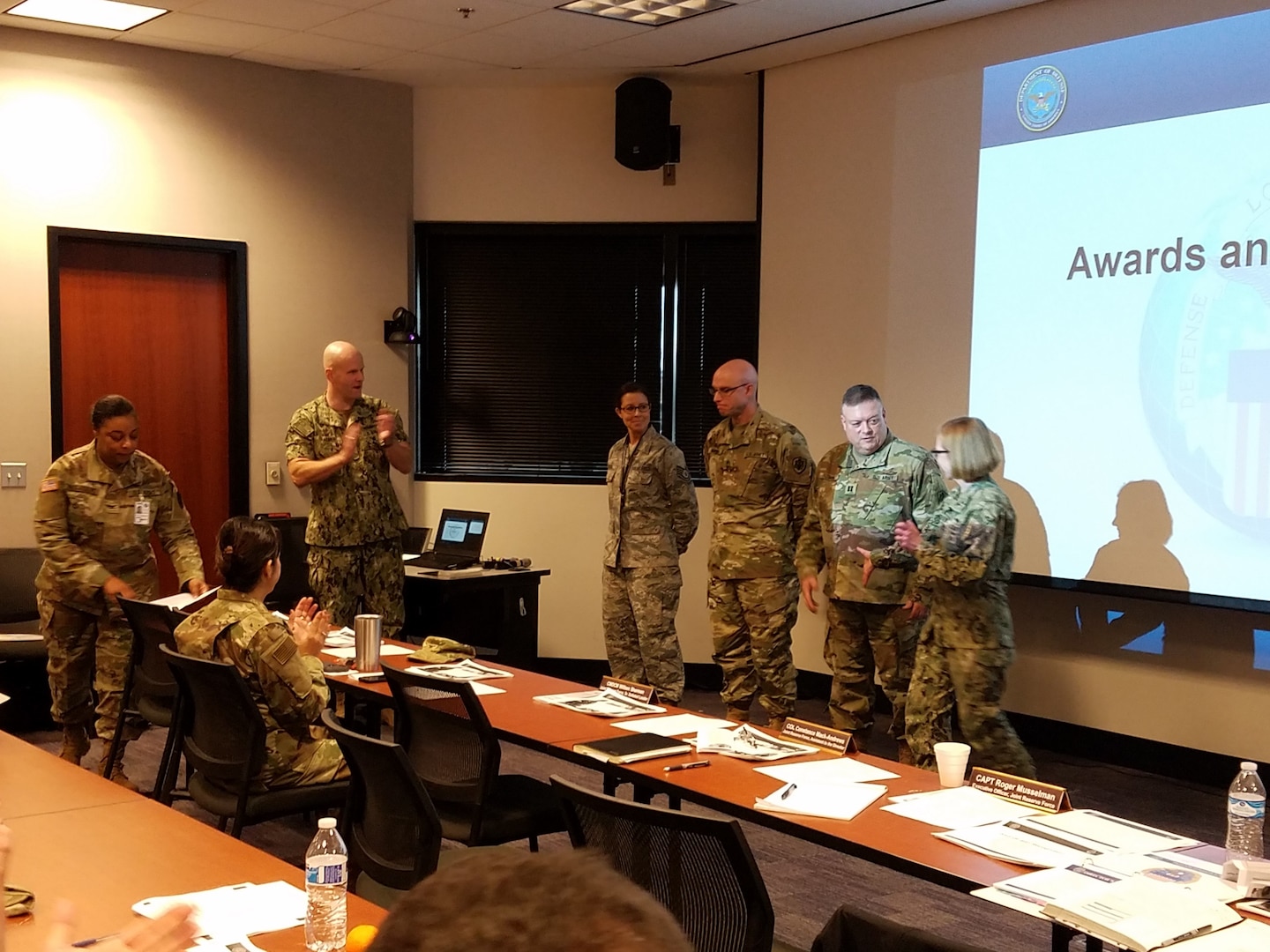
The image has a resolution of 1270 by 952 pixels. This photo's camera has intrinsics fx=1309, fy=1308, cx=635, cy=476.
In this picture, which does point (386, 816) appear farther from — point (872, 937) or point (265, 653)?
point (872, 937)

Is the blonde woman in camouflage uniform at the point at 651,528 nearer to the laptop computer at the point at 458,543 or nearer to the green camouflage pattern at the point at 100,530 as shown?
the laptop computer at the point at 458,543

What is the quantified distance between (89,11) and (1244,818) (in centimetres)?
588

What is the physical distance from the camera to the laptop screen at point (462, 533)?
6.76 metres

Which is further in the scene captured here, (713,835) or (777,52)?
(777,52)

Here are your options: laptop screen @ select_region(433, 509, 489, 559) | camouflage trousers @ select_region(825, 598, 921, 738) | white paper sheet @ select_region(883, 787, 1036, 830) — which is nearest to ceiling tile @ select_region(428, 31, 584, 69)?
laptop screen @ select_region(433, 509, 489, 559)

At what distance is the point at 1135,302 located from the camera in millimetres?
5387

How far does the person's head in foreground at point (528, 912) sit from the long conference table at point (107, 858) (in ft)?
4.41

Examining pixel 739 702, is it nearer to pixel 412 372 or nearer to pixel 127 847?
pixel 412 372

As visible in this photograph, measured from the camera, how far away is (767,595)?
5.75 meters

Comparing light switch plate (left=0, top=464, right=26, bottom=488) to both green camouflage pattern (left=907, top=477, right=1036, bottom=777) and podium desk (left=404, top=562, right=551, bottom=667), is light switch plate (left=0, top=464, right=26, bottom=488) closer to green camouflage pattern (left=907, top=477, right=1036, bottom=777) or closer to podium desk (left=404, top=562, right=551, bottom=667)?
podium desk (left=404, top=562, right=551, bottom=667)

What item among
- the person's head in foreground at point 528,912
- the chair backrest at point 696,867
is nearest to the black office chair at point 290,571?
the chair backrest at point 696,867

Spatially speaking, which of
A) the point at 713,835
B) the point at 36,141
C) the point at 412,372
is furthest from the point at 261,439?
the point at 713,835

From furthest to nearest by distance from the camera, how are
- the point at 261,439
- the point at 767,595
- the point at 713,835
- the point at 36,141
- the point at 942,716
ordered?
1. the point at 261,439
2. the point at 36,141
3. the point at 767,595
4. the point at 942,716
5. the point at 713,835

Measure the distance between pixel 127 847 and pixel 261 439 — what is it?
16.4ft
